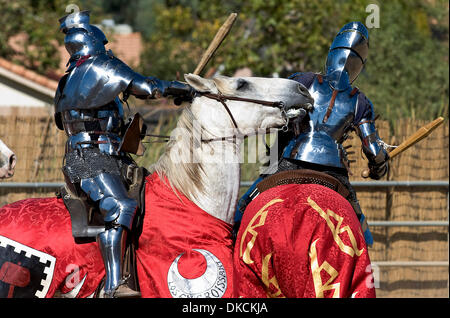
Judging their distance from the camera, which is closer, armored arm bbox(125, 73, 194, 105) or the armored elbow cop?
armored arm bbox(125, 73, 194, 105)

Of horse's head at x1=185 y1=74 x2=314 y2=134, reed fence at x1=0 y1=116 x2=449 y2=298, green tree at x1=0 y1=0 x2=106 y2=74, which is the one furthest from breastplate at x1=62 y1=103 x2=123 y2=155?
green tree at x1=0 y1=0 x2=106 y2=74

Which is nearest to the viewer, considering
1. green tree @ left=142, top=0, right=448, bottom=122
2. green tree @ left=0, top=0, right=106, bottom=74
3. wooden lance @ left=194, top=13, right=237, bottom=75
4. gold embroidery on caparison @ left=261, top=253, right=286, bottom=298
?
gold embroidery on caparison @ left=261, top=253, right=286, bottom=298

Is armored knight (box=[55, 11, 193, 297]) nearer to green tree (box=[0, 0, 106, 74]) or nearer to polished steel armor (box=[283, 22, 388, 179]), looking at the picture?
polished steel armor (box=[283, 22, 388, 179])

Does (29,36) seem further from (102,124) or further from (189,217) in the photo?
(189,217)

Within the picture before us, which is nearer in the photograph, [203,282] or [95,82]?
[203,282]

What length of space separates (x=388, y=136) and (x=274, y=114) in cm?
442

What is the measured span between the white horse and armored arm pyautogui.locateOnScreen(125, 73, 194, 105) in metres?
0.06

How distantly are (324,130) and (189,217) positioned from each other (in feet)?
3.17

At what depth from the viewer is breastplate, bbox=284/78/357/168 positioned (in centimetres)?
452

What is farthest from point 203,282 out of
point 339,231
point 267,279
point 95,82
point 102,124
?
point 95,82

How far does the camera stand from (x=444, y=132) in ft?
29.0

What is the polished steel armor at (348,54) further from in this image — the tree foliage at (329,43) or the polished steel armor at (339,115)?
the tree foliage at (329,43)

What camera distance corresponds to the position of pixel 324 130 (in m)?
4.66
